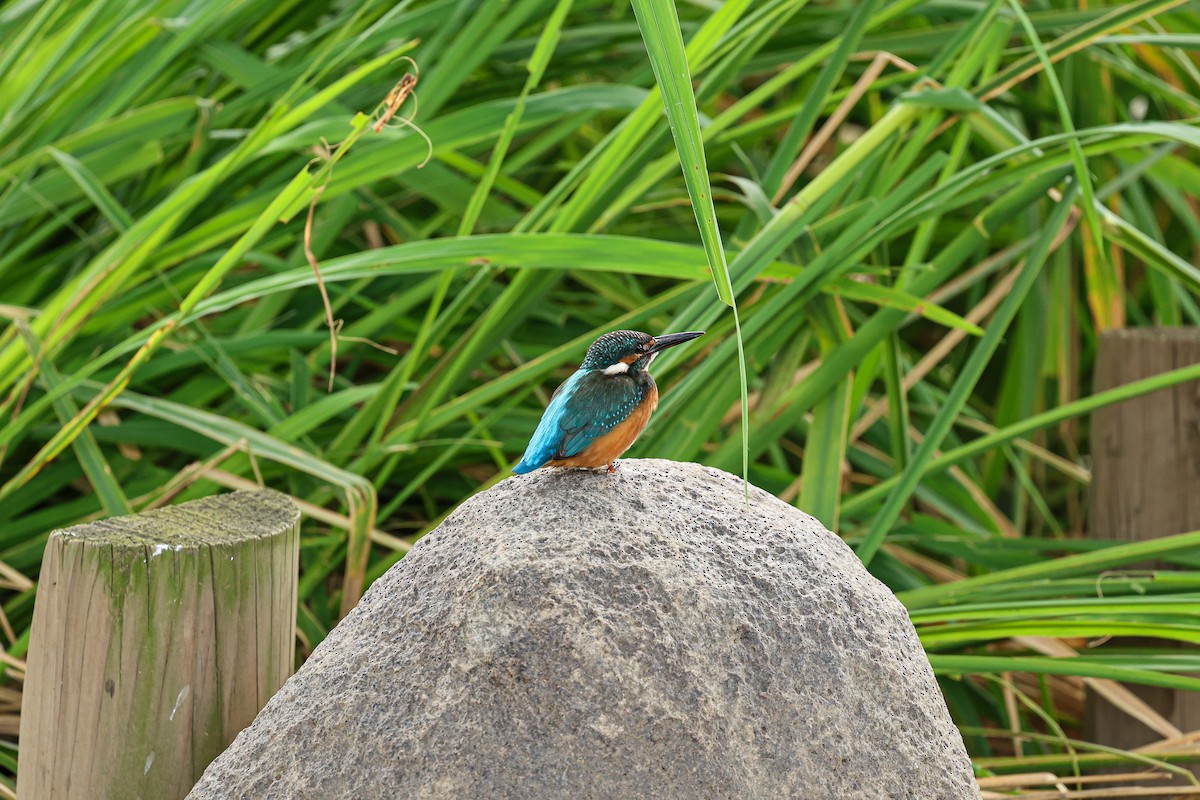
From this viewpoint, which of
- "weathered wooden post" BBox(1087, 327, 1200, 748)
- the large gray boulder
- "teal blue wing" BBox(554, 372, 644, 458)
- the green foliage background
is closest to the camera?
the large gray boulder

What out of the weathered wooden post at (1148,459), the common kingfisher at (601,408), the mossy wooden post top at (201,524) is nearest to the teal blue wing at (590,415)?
the common kingfisher at (601,408)

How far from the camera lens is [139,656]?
52.7 inches

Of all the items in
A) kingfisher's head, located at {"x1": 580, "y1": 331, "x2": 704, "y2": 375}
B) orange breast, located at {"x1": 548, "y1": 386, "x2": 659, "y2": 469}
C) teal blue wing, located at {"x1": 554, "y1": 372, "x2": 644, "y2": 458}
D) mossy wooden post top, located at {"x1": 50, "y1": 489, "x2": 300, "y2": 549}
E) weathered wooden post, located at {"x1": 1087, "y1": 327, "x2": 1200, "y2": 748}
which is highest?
kingfisher's head, located at {"x1": 580, "y1": 331, "x2": 704, "y2": 375}

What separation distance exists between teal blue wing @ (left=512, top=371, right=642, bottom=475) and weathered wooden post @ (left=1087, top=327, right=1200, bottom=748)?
1.62 m

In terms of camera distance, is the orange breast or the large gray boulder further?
the orange breast

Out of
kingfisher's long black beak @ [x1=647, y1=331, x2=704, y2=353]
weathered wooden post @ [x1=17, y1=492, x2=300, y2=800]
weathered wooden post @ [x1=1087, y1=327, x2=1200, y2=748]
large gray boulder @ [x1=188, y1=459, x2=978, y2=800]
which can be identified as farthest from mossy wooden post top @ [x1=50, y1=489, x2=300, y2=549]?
weathered wooden post @ [x1=1087, y1=327, x2=1200, y2=748]

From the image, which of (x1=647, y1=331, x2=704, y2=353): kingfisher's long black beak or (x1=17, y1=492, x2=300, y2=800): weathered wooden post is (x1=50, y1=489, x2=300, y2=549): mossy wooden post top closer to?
(x1=17, y1=492, x2=300, y2=800): weathered wooden post

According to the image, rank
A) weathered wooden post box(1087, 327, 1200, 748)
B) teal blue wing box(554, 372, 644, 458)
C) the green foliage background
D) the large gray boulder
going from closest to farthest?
the large gray boulder, teal blue wing box(554, 372, 644, 458), the green foliage background, weathered wooden post box(1087, 327, 1200, 748)

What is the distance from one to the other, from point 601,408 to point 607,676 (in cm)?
29

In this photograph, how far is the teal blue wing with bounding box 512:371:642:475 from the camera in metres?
1.33

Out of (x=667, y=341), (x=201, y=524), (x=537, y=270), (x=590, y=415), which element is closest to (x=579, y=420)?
(x=590, y=415)

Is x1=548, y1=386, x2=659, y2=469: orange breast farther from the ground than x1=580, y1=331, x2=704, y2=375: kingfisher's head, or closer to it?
closer to it

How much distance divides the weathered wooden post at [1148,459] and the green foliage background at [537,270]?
155 millimetres

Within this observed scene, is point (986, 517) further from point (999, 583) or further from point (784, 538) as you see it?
point (784, 538)
